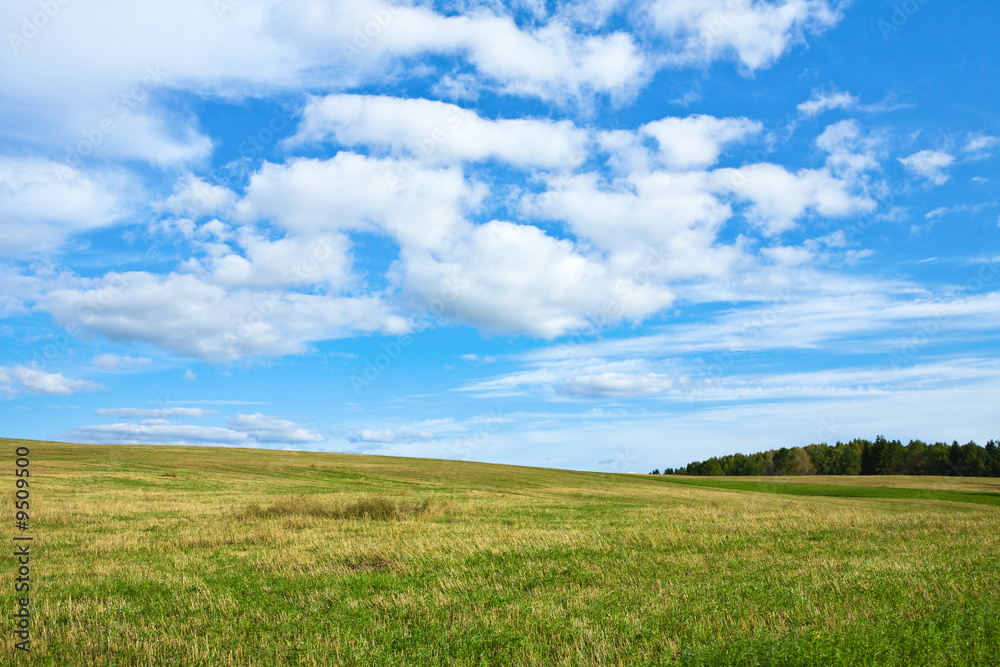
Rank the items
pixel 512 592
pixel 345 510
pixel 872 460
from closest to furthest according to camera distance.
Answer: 1. pixel 512 592
2. pixel 345 510
3. pixel 872 460

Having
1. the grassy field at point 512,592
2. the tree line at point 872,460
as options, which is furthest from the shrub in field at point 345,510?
the tree line at point 872,460

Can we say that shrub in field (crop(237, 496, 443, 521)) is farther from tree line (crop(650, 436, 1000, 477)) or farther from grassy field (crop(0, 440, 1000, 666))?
tree line (crop(650, 436, 1000, 477))

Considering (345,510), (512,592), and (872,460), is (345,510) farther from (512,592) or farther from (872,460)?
(872,460)

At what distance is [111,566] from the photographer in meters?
15.0

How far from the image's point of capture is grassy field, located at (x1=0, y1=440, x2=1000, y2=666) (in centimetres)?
823

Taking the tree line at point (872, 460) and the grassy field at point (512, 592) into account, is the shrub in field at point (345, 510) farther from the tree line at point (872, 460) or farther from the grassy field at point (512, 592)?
the tree line at point (872, 460)

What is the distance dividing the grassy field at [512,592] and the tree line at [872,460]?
138 meters

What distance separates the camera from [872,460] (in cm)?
14850

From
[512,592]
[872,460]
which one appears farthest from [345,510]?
[872,460]

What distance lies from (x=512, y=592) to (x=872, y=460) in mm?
166233

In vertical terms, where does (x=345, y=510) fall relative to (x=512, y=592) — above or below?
below

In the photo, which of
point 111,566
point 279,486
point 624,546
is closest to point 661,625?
point 624,546

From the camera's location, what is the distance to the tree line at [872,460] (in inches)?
5172

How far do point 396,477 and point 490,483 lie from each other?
34.0 ft
